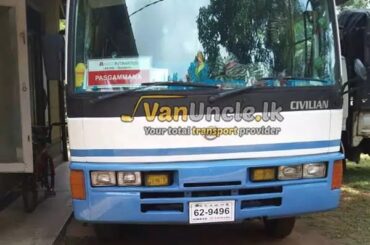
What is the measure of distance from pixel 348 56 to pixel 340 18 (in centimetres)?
88

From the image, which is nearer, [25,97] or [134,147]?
[134,147]

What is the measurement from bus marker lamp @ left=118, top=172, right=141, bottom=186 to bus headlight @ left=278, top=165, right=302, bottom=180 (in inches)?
44.5

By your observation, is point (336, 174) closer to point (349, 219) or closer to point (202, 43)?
point (202, 43)

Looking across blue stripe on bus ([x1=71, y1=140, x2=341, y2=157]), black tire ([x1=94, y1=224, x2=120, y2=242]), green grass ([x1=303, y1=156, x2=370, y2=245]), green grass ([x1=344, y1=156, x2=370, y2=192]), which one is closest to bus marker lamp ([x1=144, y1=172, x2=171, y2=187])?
blue stripe on bus ([x1=71, y1=140, x2=341, y2=157])

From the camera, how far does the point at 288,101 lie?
4.62 metres

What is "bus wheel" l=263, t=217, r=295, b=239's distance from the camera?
5.64 meters

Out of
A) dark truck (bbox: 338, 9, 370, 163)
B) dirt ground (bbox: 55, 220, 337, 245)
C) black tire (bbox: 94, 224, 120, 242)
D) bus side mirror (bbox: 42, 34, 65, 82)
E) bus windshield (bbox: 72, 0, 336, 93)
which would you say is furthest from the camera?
dark truck (bbox: 338, 9, 370, 163)

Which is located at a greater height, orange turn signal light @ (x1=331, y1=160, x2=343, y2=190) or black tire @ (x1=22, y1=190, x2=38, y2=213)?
orange turn signal light @ (x1=331, y1=160, x2=343, y2=190)

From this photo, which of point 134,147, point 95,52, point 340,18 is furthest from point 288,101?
point 340,18

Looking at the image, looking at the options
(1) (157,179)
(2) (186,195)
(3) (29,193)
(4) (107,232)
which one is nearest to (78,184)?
(1) (157,179)

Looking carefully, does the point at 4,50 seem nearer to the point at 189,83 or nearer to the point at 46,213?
the point at 46,213

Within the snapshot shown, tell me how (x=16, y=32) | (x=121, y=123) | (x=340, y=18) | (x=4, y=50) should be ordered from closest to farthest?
(x=121, y=123) < (x=16, y=32) < (x=4, y=50) < (x=340, y=18)

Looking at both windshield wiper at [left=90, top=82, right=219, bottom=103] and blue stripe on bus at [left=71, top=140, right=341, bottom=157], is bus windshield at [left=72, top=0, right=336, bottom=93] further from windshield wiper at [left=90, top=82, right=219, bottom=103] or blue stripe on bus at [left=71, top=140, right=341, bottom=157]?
blue stripe on bus at [left=71, top=140, right=341, bottom=157]

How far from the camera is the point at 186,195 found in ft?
15.0
